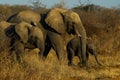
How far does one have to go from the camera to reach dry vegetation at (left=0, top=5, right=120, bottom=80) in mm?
8512

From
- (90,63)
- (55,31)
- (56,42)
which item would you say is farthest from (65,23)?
(90,63)

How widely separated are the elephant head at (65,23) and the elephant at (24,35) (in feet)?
3.14

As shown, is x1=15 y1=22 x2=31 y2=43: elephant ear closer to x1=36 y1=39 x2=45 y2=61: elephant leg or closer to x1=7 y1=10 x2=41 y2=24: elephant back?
x1=36 y1=39 x2=45 y2=61: elephant leg

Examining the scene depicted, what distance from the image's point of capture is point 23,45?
13555 millimetres

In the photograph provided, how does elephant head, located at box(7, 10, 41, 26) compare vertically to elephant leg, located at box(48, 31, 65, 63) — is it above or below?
above

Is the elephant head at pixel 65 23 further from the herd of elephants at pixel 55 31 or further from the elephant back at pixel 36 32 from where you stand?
the elephant back at pixel 36 32

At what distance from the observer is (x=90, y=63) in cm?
1596

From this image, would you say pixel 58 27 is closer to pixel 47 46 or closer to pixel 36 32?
pixel 47 46

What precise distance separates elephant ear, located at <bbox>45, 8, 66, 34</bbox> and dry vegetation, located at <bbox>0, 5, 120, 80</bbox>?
0.99 metres

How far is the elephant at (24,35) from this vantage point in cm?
A: 1316

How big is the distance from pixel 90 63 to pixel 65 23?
1.57m

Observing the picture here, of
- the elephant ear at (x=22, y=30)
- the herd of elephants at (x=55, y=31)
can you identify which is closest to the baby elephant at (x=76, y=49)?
the herd of elephants at (x=55, y=31)

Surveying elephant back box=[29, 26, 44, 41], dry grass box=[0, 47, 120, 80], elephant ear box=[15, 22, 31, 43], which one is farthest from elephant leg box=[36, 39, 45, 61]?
dry grass box=[0, 47, 120, 80]

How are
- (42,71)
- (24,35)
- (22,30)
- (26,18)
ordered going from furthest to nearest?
1. (26,18)
2. (24,35)
3. (22,30)
4. (42,71)
